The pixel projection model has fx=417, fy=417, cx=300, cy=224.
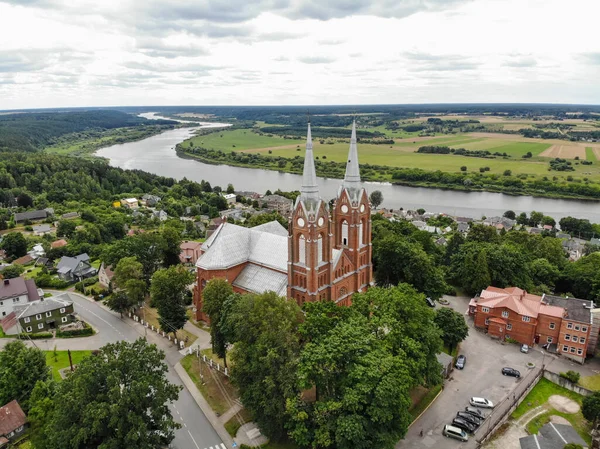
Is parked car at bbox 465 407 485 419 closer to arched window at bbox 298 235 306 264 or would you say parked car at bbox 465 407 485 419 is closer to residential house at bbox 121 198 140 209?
arched window at bbox 298 235 306 264

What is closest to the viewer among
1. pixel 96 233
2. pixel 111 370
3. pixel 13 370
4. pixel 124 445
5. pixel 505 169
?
pixel 124 445

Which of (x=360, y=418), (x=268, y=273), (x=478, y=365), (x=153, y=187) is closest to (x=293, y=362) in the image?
(x=360, y=418)

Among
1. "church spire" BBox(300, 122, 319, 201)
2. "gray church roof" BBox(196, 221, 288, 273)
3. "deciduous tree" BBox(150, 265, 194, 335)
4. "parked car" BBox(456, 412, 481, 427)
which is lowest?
"parked car" BBox(456, 412, 481, 427)

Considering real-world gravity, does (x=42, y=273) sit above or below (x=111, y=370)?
below

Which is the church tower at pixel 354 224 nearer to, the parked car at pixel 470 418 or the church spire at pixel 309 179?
the church spire at pixel 309 179

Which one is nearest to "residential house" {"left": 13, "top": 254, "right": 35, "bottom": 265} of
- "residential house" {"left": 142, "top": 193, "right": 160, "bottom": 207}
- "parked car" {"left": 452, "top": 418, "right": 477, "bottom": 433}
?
"residential house" {"left": 142, "top": 193, "right": 160, "bottom": 207}

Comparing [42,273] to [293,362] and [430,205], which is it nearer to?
[293,362]
